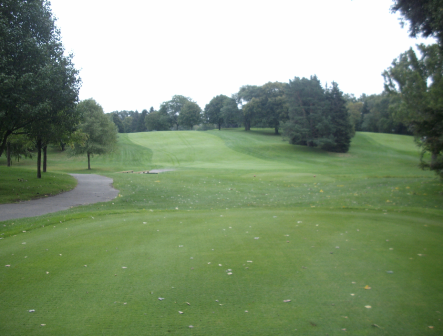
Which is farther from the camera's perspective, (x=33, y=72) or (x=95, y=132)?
(x=95, y=132)

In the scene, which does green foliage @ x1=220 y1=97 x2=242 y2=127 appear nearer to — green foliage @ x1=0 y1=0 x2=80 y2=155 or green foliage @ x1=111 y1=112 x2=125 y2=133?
green foliage @ x1=111 y1=112 x2=125 y2=133

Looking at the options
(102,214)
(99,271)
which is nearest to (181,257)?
(99,271)

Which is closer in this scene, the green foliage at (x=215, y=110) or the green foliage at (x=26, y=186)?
the green foliage at (x=26, y=186)

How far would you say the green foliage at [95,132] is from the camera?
124 ft

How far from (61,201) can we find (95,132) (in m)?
24.9

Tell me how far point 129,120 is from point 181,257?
5536 inches

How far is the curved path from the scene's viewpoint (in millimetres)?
12055

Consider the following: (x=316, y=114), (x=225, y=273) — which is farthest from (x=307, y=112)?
(x=225, y=273)

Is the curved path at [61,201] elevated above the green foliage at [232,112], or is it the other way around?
the green foliage at [232,112]

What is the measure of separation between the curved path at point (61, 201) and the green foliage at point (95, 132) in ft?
62.9

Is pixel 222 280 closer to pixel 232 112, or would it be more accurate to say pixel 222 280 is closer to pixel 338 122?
pixel 338 122

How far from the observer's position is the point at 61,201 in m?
15.0

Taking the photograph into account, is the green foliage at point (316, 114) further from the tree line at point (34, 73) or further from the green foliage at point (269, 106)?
the tree line at point (34, 73)

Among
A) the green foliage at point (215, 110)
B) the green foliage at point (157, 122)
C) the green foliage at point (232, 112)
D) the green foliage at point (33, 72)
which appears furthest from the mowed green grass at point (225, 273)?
the green foliage at point (157, 122)
